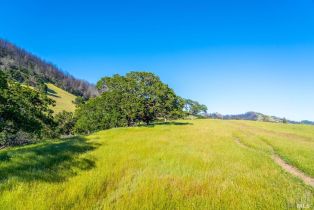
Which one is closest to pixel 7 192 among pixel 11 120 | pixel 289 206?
pixel 289 206

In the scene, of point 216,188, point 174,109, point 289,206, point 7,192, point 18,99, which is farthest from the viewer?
point 174,109

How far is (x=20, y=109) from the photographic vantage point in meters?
18.3

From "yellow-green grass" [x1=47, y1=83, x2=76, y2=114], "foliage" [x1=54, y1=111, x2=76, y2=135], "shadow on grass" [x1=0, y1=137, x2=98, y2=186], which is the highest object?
"yellow-green grass" [x1=47, y1=83, x2=76, y2=114]

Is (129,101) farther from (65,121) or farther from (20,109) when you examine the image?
(65,121)

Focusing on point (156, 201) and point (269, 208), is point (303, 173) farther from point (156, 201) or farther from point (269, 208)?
point (156, 201)

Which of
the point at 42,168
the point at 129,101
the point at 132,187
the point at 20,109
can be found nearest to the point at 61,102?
the point at 129,101

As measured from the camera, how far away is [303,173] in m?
9.72

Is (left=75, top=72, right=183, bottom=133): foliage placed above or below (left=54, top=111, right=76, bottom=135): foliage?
above

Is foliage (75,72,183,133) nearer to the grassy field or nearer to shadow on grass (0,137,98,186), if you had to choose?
shadow on grass (0,137,98,186)

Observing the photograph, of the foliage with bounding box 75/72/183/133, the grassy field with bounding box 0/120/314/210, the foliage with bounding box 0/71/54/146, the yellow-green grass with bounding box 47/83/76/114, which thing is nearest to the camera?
the grassy field with bounding box 0/120/314/210

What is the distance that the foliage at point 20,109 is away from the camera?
664 inches

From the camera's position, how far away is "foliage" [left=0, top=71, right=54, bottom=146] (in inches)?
664

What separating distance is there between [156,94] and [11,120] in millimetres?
21957

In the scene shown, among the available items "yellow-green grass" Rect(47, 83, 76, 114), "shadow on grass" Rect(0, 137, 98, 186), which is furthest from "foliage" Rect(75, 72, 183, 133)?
"yellow-green grass" Rect(47, 83, 76, 114)
